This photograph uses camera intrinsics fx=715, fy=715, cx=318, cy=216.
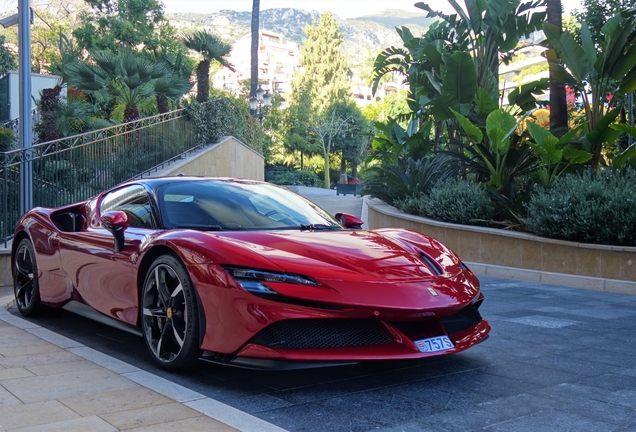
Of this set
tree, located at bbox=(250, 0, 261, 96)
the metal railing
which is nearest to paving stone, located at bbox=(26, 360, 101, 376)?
the metal railing

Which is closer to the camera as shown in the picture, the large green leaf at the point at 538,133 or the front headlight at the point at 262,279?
the front headlight at the point at 262,279

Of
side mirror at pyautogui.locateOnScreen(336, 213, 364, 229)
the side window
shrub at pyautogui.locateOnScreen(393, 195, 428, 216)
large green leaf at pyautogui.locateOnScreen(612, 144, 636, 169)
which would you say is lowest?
shrub at pyautogui.locateOnScreen(393, 195, 428, 216)

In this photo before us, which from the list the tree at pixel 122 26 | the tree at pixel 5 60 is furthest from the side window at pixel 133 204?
the tree at pixel 5 60

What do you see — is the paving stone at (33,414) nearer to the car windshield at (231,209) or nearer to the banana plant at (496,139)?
the car windshield at (231,209)

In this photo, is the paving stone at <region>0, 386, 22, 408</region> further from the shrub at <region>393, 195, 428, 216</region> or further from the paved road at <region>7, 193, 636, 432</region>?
→ the shrub at <region>393, 195, 428, 216</region>

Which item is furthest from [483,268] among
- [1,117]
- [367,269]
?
[1,117]

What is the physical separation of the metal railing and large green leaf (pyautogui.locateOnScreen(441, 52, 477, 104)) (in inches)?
263

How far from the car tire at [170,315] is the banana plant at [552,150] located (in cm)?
772

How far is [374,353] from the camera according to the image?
12.9 feet

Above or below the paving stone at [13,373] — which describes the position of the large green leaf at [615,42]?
above

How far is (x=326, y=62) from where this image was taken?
267 feet

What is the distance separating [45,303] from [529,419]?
14.9 feet

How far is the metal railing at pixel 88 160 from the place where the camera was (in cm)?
1045

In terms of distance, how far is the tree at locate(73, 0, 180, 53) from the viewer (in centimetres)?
3303
